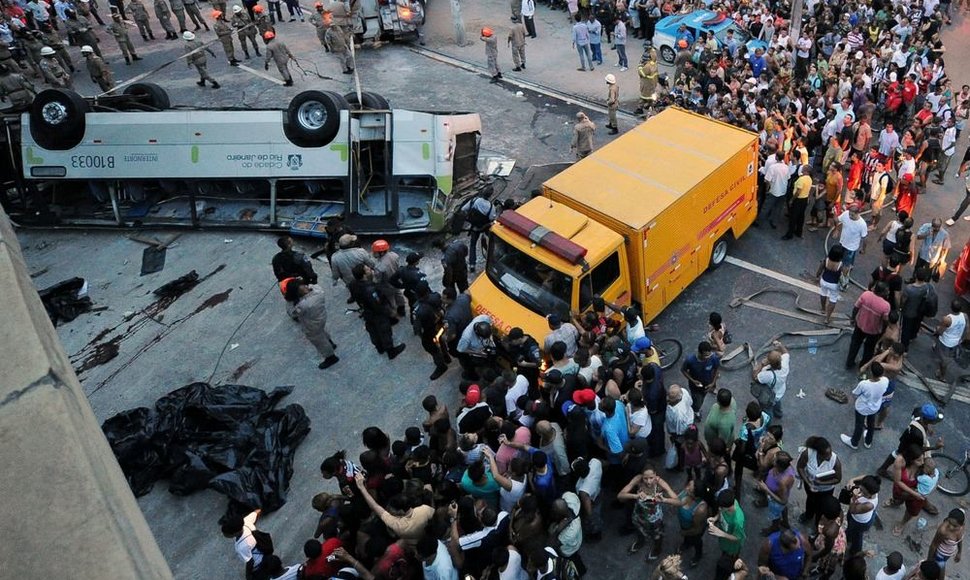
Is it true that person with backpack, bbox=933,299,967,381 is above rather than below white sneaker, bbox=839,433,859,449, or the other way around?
above

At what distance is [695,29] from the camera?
1839cm

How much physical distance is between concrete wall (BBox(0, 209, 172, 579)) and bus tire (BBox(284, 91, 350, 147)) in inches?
365

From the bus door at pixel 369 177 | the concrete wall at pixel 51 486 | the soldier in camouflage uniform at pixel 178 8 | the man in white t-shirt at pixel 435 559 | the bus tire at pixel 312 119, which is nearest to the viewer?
the concrete wall at pixel 51 486

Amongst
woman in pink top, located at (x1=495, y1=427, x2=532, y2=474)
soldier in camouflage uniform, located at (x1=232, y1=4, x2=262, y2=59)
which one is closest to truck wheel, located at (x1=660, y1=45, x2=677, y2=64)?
soldier in camouflage uniform, located at (x1=232, y1=4, x2=262, y2=59)

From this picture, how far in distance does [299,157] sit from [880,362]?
947 centimetres

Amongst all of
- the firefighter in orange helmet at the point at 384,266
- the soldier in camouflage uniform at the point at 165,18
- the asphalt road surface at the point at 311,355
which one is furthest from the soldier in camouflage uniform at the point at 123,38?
the firefighter in orange helmet at the point at 384,266

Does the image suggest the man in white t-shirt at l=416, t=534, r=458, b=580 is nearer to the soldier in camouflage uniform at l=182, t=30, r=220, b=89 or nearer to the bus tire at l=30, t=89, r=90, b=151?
the bus tire at l=30, t=89, r=90, b=151

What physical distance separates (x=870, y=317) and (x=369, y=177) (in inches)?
327

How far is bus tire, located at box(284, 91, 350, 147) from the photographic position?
39.5ft

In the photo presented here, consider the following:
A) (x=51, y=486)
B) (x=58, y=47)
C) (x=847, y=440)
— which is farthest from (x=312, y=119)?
(x=58, y=47)

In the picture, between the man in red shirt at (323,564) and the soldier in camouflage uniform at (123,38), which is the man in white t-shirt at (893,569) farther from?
the soldier in camouflage uniform at (123,38)

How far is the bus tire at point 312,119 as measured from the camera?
12.1 m

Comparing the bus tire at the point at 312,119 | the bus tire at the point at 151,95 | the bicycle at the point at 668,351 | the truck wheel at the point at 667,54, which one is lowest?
the bicycle at the point at 668,351

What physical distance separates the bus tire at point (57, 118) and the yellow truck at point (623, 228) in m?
8.27
